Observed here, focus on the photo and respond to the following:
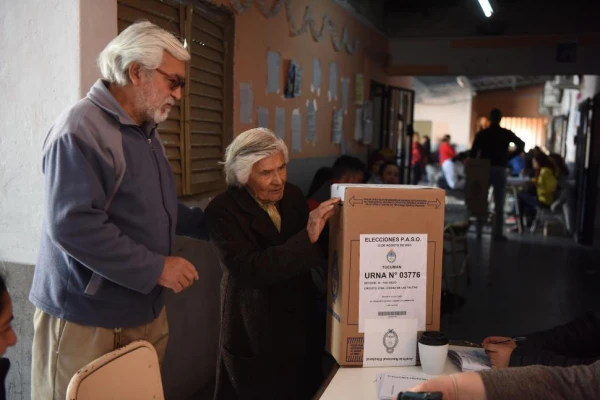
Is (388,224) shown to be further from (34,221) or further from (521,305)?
(521,305)

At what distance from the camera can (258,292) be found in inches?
85.5

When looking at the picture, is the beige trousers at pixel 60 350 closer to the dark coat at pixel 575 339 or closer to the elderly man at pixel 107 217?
the elderly man at pixel 107 217

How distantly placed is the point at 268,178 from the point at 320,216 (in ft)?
1.18

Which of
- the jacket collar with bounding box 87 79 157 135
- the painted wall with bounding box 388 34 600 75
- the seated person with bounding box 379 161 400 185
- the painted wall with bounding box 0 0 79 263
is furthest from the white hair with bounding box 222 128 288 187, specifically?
the painted wall with bounding box 388 34 600 75

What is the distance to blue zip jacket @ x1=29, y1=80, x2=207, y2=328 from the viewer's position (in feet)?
5.27

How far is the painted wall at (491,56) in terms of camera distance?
294 inches

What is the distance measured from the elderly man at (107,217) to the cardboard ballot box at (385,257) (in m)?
0.49

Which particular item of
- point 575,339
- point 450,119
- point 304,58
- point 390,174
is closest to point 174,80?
point 575,339

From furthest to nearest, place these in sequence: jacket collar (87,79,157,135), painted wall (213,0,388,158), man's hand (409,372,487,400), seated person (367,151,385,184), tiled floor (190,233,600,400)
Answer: seated person (367,151,385,184) < tiled floor (190,233,600,400) < painted wall (213,0,388,158) < jacket collar (87,79,157,135) < man's hand (409,372,487,400)

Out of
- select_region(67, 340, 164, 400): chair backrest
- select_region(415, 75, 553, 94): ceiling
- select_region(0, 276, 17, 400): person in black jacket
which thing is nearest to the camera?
select_region(0, 276, 17, 400): person in black jacket

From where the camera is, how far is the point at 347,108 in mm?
6414

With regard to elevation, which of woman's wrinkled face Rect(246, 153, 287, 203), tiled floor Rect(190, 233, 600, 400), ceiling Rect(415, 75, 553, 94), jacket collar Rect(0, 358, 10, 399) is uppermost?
ceiling Rect(415, 75, 553, 94)

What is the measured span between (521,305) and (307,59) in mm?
2801

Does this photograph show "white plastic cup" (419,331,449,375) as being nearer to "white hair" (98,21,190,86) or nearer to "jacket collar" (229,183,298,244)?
"jacket collar" (229,183,298,244)
